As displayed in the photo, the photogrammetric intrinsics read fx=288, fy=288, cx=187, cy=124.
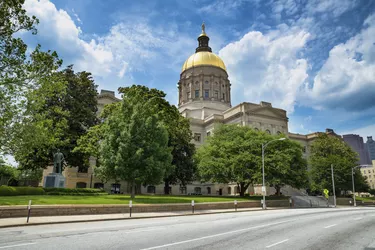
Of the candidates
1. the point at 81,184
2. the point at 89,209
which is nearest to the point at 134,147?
the point at 89,209

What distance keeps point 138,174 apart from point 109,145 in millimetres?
4278

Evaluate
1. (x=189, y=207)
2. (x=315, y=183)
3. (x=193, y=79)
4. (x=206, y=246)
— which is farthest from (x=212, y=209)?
(x=193, y=79)

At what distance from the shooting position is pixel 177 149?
46.6 metres

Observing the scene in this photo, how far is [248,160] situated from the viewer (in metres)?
38.0

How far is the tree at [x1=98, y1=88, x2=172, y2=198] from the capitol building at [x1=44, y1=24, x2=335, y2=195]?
26415mm

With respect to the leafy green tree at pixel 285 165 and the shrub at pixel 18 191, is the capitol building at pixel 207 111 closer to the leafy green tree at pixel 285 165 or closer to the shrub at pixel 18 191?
the leafy green tree at pixel 285 165

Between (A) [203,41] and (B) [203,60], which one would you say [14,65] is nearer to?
(B) [203,60]

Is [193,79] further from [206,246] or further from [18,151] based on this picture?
[206,246]

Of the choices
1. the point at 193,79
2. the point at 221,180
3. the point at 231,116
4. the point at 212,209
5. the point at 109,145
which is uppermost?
the point at 193,79

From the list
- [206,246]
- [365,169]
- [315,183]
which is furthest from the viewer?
[365,169]

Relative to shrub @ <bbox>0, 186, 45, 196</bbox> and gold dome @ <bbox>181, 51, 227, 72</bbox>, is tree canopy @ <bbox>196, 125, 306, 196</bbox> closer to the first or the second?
shrub @ <bbox>0, 186, 45, 196</bbox>

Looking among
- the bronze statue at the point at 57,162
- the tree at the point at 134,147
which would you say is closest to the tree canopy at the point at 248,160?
the tree at the point at 134,147

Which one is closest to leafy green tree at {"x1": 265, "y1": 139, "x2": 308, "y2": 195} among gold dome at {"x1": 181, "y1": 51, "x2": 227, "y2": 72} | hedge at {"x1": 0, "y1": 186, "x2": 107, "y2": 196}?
hedge at {"x1": 0, "y1": 186, "x2": 107, "y2": 196}

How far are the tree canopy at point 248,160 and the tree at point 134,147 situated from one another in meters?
11.5
